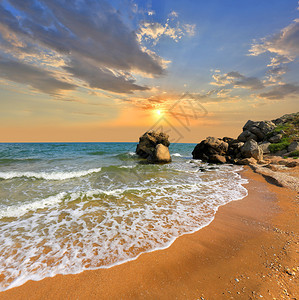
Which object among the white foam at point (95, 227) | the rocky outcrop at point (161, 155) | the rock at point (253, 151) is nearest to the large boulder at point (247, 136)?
the rock at point (253, 151)

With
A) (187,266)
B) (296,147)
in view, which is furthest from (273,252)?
(296,147)

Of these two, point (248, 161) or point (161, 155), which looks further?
point (161, 155)

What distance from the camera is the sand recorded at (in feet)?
8.02

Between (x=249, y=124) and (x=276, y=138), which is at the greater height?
(x=249, y=124)

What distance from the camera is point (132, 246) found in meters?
3.76

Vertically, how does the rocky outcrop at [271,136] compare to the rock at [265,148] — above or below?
above

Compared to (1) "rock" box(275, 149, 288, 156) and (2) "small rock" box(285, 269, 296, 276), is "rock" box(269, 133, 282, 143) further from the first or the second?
(2) "small rock" box(285, 269, 296, 276)

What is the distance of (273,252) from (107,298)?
11.6 ft

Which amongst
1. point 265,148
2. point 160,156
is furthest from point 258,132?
point 160,156

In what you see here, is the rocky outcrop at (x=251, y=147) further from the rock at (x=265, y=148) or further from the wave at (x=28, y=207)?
the wave at (x=28, y=207)

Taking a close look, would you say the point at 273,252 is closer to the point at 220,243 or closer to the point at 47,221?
the point at 220,243

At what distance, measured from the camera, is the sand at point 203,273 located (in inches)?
96.2

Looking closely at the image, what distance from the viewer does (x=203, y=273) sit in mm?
2834

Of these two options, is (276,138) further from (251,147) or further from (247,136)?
(251,147)
